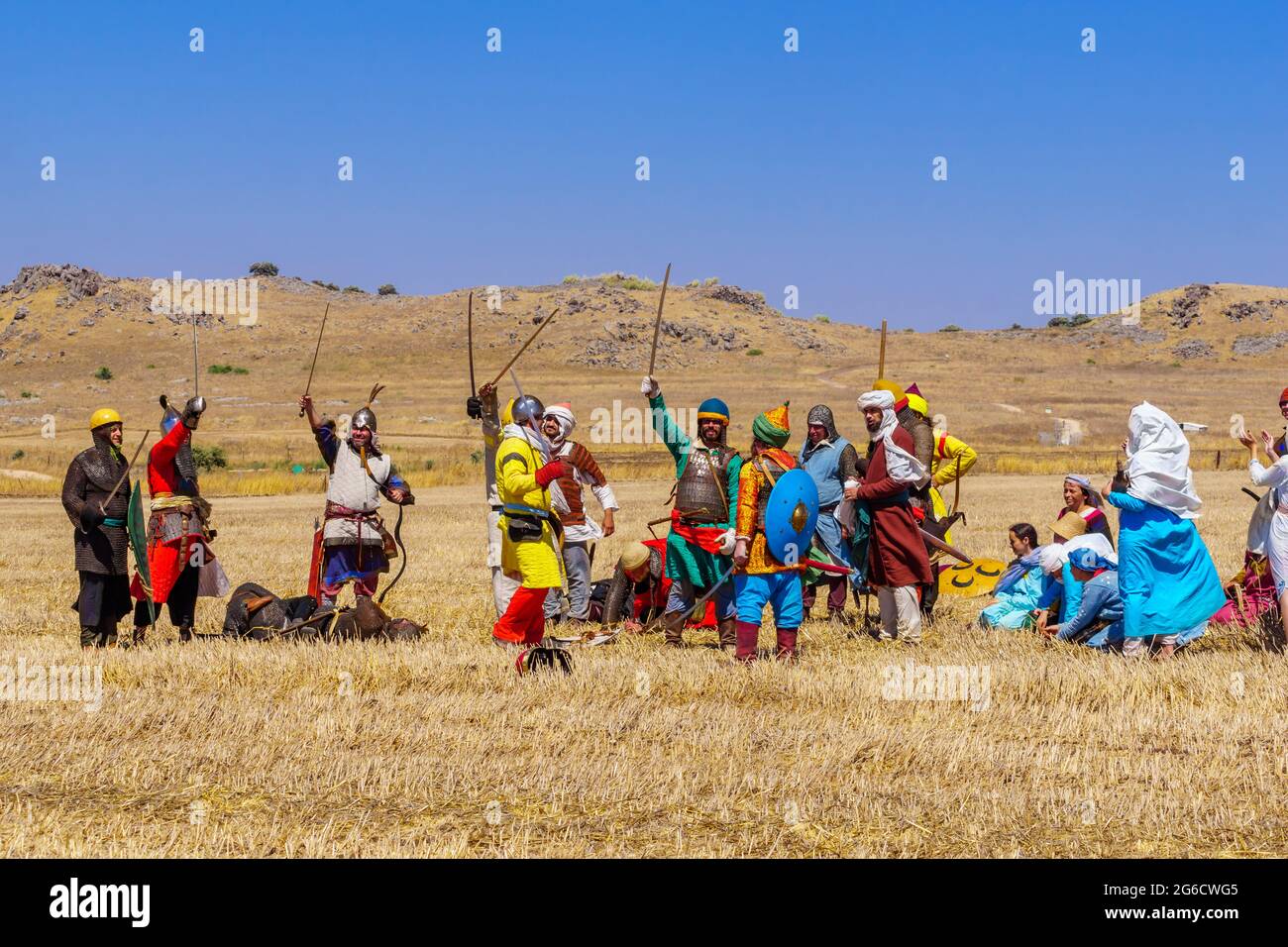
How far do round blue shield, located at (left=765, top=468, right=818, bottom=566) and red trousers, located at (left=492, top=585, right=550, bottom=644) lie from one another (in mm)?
1497

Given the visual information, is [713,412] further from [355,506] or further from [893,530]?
[355,506]

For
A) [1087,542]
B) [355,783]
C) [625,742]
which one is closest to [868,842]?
[625,742]

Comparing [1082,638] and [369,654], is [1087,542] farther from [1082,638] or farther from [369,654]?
[369,654]

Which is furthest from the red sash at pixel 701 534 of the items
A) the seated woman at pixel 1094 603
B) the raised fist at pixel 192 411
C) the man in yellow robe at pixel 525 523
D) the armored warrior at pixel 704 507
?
the raised fist at pixel 192 411

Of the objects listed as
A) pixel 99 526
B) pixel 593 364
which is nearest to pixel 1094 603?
pixel 99 526

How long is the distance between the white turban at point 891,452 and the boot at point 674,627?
178 centimetres

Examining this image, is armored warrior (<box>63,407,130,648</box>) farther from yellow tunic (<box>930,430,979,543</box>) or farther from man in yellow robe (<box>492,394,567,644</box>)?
yellow tunic (<box>930,430,979,543</box>)

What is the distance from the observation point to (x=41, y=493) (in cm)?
2852

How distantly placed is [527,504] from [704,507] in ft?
5.07

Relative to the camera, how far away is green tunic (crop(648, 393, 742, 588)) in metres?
9.73

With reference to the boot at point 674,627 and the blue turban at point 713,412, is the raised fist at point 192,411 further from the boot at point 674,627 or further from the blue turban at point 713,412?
the boot at point 674,627

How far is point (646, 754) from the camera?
669 cm
